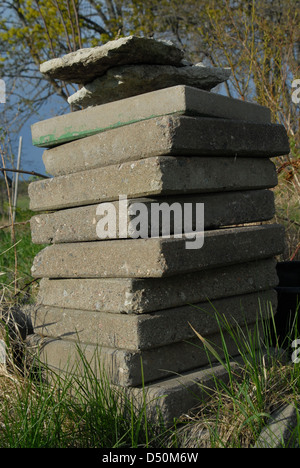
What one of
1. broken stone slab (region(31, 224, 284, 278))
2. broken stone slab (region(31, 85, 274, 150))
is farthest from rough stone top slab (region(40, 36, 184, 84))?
broken stone slab (region(31, 224, 284, 278))

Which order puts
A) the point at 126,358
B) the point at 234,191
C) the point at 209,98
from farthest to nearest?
1. the point at 234,191
2. the point at 209,98
3. the point at 126,358

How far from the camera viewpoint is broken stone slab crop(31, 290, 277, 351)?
7.36 feet

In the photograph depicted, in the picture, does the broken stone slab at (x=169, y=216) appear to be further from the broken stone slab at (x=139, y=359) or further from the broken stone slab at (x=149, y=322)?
the broken stone slab at (x=139, y=359)

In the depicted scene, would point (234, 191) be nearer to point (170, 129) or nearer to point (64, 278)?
point (170, 129)

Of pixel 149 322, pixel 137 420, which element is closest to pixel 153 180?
pixel 149 322

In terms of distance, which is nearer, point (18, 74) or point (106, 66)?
point (106, 66)

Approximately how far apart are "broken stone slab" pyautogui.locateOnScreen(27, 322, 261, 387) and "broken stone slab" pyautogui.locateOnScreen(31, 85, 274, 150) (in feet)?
3.28

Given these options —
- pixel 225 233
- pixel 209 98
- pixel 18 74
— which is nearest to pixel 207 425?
pixel 225 233

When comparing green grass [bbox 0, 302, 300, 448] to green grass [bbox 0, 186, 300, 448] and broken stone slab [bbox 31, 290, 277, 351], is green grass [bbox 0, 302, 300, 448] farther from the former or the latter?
broken stone slab [bbox 31, 290, 277, 351]

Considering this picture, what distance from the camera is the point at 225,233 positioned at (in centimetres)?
246
